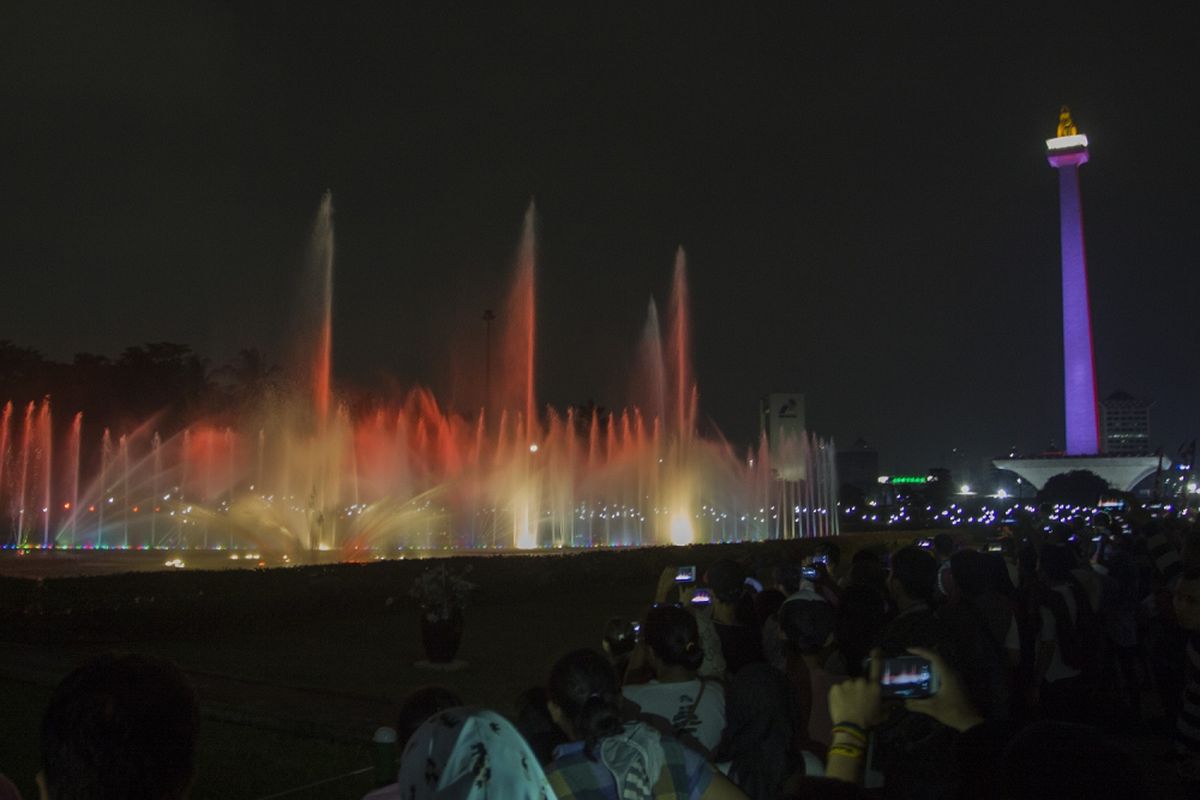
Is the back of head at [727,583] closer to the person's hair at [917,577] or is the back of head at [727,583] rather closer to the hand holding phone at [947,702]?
the person's hair at [917,577]

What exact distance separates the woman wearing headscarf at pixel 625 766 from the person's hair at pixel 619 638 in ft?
7.65

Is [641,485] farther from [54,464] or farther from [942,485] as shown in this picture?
[942,485]

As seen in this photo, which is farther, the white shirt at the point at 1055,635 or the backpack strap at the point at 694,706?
the white shirt at the point at 1055,635

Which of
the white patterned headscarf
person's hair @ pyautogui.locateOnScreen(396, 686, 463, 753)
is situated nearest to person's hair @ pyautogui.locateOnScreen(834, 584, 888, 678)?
person's hair @ pyautogui.locateOnScreen(396, 686, 463, 753)

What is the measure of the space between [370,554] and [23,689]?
70.3ft

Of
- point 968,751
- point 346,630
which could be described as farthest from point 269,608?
point 968,751

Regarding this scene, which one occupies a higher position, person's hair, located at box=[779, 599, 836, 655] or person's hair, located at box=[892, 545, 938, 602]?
person's hair, located at box=[892, 545, 938, 602]

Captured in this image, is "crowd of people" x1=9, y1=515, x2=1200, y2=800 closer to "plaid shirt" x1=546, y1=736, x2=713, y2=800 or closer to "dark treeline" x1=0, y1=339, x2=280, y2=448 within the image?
"plaid shirt" x1=546, y1=736, x2=713, y2=800

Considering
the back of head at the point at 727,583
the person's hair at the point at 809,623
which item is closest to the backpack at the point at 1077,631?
the back of head at the point at 727,583

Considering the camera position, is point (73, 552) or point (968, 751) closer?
point (968, 751)

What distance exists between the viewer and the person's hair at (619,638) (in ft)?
18.5

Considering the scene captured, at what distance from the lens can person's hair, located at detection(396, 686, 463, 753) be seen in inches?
142

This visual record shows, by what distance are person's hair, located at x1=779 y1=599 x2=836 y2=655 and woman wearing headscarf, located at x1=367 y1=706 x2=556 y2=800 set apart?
117 inches

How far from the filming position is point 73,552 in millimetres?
36438
